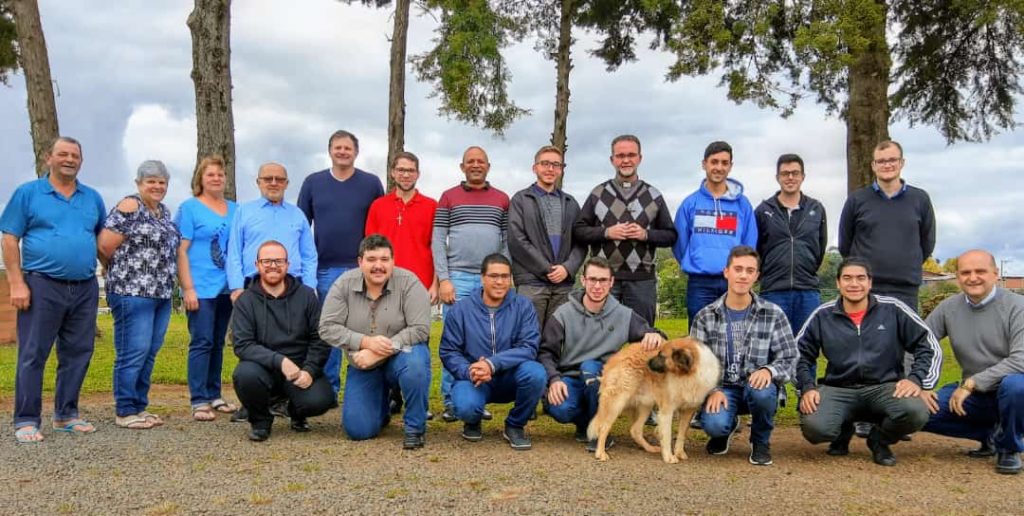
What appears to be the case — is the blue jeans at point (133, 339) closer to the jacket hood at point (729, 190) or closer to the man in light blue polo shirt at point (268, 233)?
the man in light blue polo shirt at point (268, 233)

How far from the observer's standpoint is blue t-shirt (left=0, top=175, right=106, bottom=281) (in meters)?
6.02

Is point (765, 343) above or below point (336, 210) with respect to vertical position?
below

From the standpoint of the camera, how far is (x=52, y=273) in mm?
6090

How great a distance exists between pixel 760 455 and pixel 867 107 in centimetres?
852

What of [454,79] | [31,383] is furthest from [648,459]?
[454,79]

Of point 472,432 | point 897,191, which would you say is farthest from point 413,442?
point 897,191

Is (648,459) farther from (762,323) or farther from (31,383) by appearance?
(31,383)

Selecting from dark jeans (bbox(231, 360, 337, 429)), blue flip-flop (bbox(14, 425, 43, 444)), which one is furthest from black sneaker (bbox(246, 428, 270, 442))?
blue flip-flop (bbox(14, 425, 43, 444))

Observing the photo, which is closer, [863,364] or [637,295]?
[863,364]

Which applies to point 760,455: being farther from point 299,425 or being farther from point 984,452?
point 299,425

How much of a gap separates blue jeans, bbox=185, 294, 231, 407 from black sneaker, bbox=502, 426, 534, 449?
279 centimetres

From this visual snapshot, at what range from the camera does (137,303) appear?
6.50m

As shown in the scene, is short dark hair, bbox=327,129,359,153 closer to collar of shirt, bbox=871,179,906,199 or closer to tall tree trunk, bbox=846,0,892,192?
collar of shirt, bbox=871,179,906,199

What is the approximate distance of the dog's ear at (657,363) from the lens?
A: 566cm
